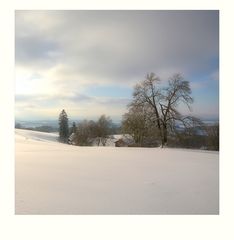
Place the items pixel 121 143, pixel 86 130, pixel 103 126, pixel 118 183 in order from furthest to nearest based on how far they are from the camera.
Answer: pixel 121 143 < pixel 86 130 < pixel 103 126 < pixel 118 183

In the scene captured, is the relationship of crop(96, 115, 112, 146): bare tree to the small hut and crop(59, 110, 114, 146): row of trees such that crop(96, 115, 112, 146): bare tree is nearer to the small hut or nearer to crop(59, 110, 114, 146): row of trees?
crop(59, 110, 114, 146): row of trees

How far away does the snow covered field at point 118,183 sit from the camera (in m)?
2.52

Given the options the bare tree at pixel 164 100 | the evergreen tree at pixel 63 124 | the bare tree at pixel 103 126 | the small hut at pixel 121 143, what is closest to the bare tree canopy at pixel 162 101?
the bare tree at pixel 164 100

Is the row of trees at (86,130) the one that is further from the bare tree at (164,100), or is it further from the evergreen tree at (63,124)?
the bare tree at (164,100)

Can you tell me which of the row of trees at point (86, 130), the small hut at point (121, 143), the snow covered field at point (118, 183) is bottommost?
the snow covered field at point (118, 183)

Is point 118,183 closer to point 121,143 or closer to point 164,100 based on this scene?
point 121,143

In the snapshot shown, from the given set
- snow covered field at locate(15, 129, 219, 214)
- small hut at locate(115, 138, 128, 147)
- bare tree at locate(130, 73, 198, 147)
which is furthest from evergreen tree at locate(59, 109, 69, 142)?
bare tree at locate(130, 73, 198, 147)

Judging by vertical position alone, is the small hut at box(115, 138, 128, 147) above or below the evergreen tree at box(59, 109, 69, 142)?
below

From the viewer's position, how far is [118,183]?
2.79 metres

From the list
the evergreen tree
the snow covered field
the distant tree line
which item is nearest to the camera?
the snow covered field

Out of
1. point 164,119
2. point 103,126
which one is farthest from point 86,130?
point 164,119

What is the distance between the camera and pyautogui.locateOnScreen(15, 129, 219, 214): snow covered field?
8.27 ft

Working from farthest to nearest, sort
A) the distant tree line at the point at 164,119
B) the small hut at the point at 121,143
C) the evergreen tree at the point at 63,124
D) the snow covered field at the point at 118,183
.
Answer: the small hut at the point at 121,143 → the evergreen tree at the point at 63,124 → the distant tree line at the point at 164,119 → the snow covered field at the point at 118,183

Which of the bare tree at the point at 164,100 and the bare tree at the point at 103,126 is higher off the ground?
the bare tree at the point at 164,100
